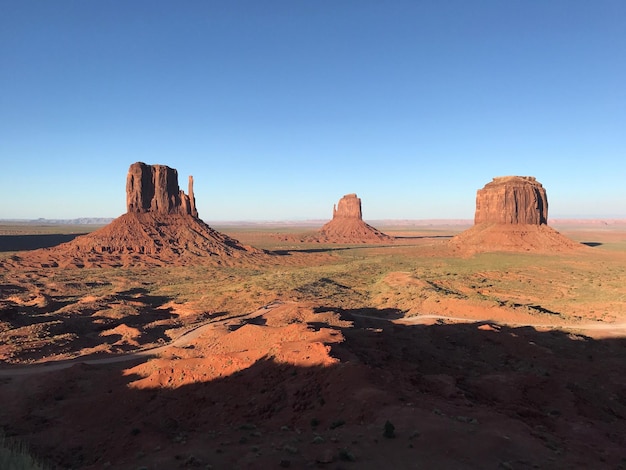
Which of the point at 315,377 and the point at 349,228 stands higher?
the point at 349,228

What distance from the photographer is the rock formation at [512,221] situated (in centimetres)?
9812

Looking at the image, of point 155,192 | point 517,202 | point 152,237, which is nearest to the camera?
point 152,237

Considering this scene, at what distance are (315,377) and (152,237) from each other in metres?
80.1

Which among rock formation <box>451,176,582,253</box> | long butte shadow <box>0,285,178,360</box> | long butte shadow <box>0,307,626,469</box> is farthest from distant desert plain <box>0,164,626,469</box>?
rock formation <box>451,176,582,253</box>

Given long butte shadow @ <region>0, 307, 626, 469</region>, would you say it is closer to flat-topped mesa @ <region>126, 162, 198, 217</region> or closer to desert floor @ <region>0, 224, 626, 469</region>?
desert floor @ <region>0, 224, 626, 469</region>

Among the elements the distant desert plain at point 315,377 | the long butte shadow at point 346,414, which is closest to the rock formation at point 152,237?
the distant desert plain at point 315,377

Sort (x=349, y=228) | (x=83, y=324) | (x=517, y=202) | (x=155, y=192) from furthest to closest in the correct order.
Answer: (x=349, y=228), (x=517, y=202), (x=155, y=192), (x=83, y=324)

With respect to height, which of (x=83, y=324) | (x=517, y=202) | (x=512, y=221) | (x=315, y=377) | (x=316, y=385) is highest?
(x=517, y=202)

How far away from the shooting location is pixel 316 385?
54.3 ft

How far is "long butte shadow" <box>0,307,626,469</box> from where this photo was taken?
36.3 ft

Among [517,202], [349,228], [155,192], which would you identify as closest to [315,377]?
[155,192]

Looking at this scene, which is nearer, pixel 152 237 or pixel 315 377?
pixel 315 377

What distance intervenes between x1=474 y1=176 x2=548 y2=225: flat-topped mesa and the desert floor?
69.5m

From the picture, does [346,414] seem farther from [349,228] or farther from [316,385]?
[349,228]
